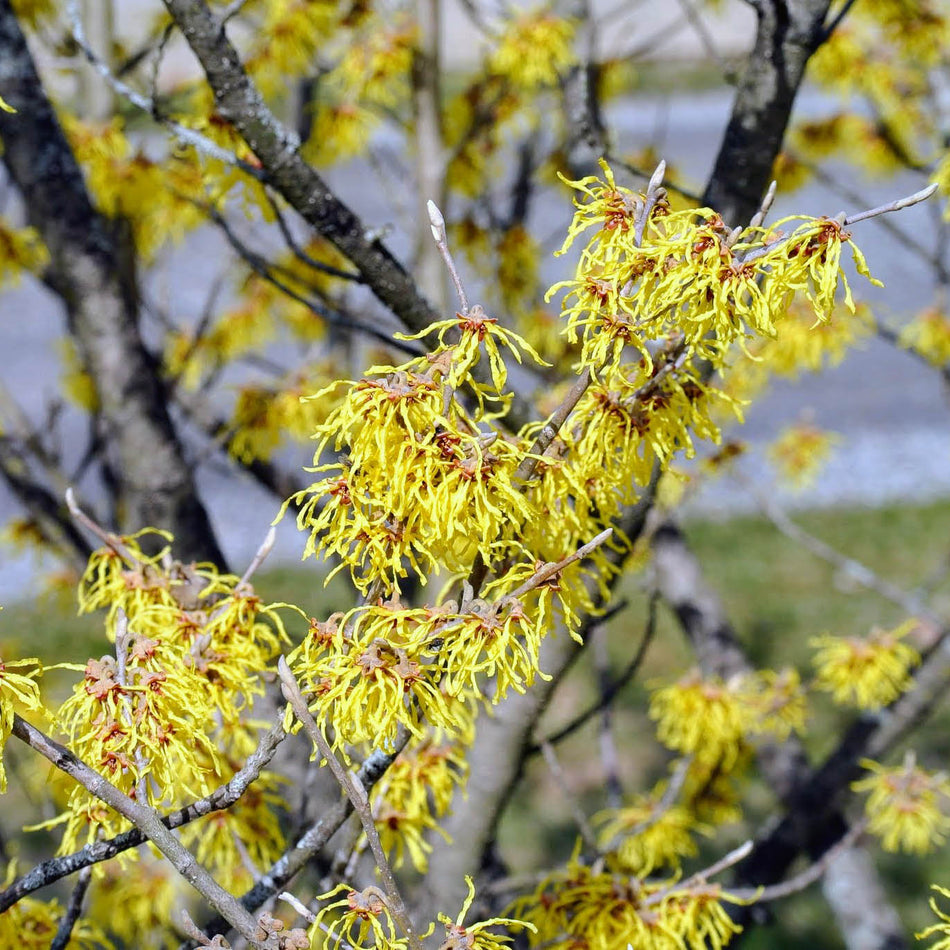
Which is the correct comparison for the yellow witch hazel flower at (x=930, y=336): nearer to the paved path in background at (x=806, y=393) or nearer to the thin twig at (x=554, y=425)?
the thin twig at (x=554, y=425)

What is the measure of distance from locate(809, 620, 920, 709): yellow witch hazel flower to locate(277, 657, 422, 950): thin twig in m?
1.52

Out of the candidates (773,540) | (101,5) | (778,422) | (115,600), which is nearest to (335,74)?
→ (101,5)

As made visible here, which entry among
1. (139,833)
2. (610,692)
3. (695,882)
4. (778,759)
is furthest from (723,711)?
(139,833)

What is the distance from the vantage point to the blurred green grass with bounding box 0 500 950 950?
4727 millimetres

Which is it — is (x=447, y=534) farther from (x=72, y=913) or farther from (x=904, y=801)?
(x=904, y=801)

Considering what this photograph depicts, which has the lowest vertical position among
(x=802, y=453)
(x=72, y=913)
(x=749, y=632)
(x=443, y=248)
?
(x=72, y=913)

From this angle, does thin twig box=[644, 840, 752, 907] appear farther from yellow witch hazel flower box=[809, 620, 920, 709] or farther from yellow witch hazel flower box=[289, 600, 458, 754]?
yellow witch hazel flower box=[809, 620, 920, 709]

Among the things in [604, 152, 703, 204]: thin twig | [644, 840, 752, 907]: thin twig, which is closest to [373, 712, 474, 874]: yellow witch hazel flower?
[644, 840, 752, 907]: thin twig

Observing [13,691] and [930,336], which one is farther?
[930,336]

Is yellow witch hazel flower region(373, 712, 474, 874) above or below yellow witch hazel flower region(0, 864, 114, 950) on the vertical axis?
above

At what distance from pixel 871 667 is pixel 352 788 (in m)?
1.67

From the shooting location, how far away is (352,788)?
116 centimetres

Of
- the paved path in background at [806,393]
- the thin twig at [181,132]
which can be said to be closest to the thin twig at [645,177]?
the thin twig at [181,132]

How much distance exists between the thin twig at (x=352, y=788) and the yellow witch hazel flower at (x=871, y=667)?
4.97 ft
